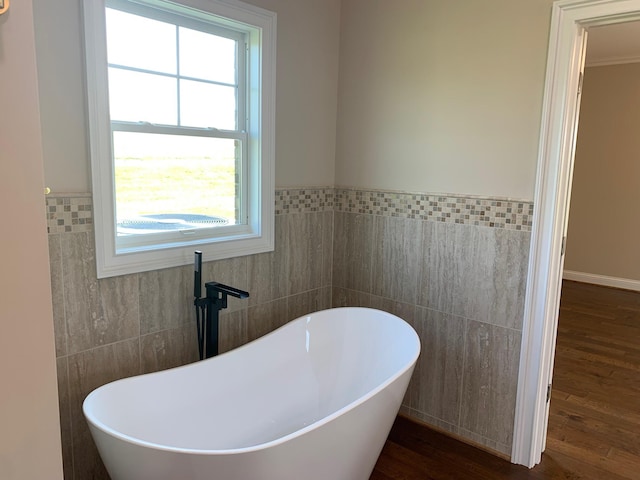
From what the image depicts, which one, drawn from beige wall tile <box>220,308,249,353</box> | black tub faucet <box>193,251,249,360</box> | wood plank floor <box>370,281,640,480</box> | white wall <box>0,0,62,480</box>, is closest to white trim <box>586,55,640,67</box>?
wood plank floor <box>370,281,640,480</box>

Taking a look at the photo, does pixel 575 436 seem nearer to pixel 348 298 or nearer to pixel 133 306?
pixel 348 298

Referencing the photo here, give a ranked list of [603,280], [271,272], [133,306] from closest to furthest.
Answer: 1. [133,306]
2. [271,272]
3. [603,280]

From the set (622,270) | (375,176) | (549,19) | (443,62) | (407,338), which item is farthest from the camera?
(622,270)

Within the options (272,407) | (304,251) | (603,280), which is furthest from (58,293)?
(603,280)

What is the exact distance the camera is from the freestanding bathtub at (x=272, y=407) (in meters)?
1.48

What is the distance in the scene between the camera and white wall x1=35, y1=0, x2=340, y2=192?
1.84m

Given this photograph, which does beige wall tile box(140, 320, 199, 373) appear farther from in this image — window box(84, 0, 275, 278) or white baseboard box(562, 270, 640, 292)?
white baseboard box(562, 270, 640, 292)

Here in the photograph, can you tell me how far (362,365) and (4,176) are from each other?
2.13m

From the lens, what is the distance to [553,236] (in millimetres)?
2307

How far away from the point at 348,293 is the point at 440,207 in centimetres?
88

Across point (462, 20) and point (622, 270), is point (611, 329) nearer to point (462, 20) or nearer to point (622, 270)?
point (622, 270)

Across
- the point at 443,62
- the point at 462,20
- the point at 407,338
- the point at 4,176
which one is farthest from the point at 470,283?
the point at 4,176

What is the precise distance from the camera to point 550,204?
2.29m

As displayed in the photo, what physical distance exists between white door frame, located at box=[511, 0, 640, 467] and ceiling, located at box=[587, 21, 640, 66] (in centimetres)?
211
